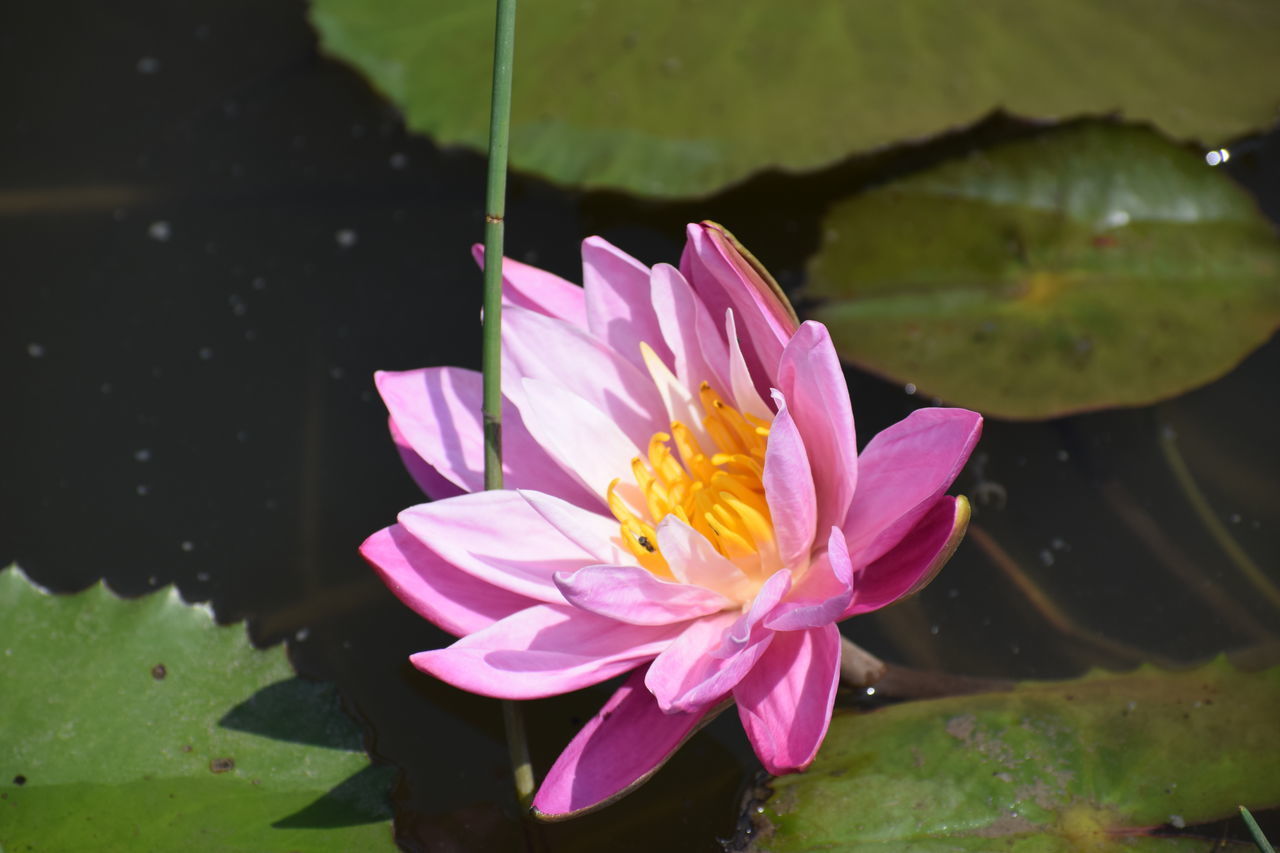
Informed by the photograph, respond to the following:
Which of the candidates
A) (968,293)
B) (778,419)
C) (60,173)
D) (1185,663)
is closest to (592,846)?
(778,419)

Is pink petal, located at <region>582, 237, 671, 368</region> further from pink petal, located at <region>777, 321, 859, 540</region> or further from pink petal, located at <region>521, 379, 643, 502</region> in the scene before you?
pink petal, located at <region>777, 321, 859, 540</region>

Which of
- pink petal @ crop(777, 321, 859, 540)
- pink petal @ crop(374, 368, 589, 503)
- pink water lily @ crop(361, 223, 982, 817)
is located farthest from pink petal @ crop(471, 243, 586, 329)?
pink petal @ crop(777, 321, 859, 540)

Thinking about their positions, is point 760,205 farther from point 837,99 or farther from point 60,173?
point 60,173

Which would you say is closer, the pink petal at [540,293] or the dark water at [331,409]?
the pink petal at [540,293]

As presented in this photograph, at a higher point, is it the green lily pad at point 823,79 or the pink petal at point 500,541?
the green lily pad at point 823,79

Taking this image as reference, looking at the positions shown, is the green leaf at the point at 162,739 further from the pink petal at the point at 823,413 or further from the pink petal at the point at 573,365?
the pink petal at the point at 823,413

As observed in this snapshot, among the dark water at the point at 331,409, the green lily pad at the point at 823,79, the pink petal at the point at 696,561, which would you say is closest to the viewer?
the pink petal at the point at 696,561

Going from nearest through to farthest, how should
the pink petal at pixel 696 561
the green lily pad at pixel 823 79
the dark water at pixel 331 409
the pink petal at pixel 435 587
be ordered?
the pink petal at pixel 696 561
the pink petal at pixel 435 587
the dark water at pixel 331 409
the green lily pad at pixel 823 79

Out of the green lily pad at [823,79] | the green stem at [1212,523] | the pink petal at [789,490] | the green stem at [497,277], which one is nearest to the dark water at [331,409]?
the green stem at [1212,523]
